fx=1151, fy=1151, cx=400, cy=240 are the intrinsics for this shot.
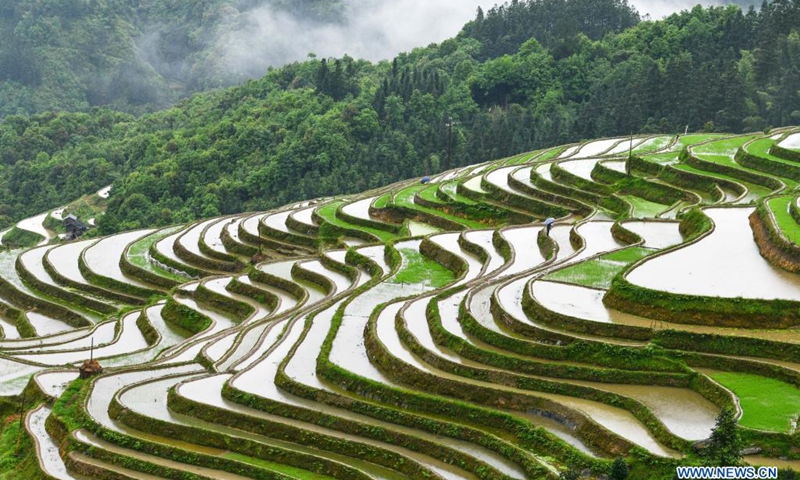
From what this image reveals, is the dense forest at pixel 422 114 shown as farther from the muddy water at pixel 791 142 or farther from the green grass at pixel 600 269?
the green grass at pixel 600 269

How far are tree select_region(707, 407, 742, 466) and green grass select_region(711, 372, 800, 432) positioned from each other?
1.31m

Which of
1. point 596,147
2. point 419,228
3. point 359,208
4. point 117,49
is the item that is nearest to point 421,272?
point 419,228

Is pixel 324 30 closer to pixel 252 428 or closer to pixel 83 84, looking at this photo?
pixel 83 84

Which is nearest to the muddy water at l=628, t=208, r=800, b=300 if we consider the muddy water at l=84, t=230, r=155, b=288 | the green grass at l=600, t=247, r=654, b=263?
the green grass at l=600, t=247, r=654, b=263

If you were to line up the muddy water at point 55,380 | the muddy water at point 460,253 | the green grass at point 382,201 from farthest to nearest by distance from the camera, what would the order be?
the green grass at point 382,201
the muddy water at point 460,253
the muddy water at point 55,380

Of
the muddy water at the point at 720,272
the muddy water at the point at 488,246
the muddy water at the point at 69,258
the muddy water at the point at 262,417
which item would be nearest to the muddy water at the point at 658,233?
the muddy water at the point at 720,272

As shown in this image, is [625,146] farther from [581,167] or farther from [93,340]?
[93,340]

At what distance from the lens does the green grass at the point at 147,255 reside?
38.9 m

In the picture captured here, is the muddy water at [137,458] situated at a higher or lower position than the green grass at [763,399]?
higher

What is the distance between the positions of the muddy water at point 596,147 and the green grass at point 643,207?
9666 millimetres

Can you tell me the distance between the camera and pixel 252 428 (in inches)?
824

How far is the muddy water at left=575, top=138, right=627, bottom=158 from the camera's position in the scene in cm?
4931

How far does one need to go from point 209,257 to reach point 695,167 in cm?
1709

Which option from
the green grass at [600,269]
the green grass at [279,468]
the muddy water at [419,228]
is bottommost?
the green grass at [279,468]
